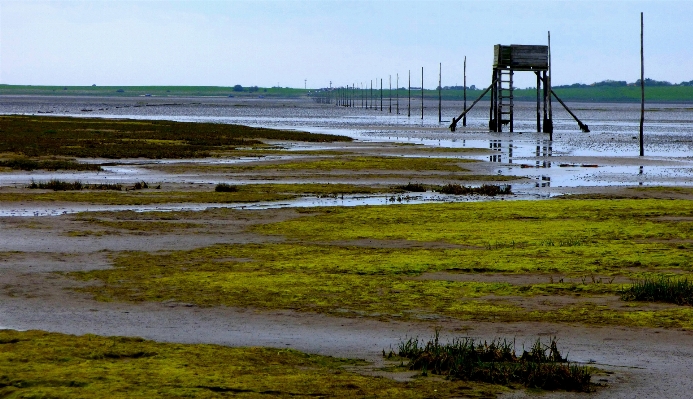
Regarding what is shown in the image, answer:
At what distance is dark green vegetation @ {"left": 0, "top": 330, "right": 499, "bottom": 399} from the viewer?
30.0ft

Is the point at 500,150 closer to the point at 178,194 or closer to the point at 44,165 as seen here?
the point at 44,165

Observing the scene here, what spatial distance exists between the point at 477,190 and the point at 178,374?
22.3m

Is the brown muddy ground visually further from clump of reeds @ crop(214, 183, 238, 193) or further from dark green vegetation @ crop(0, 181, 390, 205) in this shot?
clump of reeds @ crop(214, 183, 238, 193)

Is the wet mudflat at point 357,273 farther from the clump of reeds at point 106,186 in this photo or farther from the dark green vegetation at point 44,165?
the dark green vegetation at point 44,165

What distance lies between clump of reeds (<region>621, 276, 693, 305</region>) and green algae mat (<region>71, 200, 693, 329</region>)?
254mm

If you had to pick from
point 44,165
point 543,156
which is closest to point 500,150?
point 543,156

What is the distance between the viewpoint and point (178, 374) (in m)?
9.72

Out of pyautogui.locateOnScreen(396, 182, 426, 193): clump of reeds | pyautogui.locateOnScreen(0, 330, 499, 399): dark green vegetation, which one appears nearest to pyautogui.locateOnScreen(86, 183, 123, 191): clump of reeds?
pyautogui.locateOnScreen(396, 182, 426, 193): clump of reeds

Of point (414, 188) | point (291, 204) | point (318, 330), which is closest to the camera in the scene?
point (318, 330)

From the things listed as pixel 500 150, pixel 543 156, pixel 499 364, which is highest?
pixel 500 150

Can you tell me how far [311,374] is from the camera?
32.3 ft

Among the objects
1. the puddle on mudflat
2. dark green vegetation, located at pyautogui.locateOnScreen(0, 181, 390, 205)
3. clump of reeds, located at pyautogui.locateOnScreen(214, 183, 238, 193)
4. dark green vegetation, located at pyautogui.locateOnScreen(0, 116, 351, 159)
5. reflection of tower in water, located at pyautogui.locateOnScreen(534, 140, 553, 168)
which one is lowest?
the puddle on mudflat

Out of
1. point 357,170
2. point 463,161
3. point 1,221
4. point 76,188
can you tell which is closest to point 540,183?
point 357,170

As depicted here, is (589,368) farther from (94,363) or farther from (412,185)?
(412,185)
